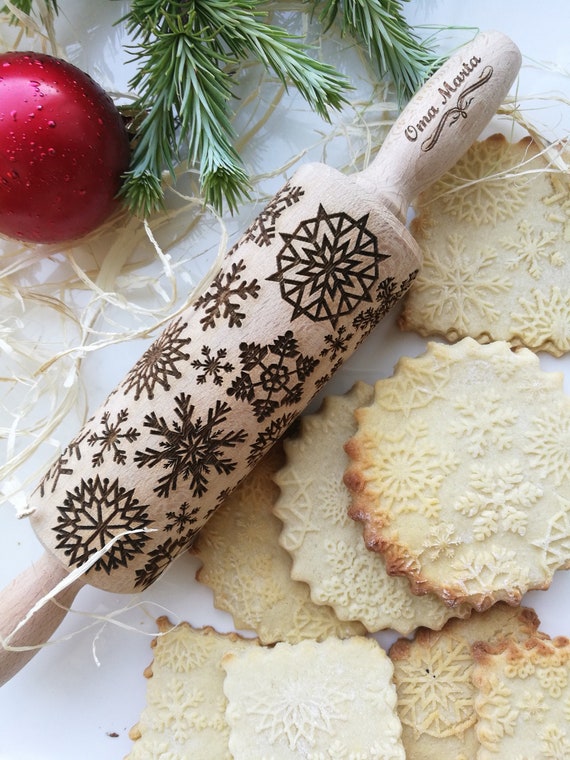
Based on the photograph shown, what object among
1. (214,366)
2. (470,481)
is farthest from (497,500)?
(214,366)

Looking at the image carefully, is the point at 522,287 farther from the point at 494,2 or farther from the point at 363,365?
the point at 494,2

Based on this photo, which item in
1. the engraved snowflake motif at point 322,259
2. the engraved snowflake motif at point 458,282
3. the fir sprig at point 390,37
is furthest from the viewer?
the engraved snowflake motif at point 458,282

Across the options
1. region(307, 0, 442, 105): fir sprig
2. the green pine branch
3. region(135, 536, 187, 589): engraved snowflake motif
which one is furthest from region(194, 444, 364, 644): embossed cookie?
region(307, 0, 442, 105): fir sprig

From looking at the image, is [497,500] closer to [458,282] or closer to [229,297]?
[458,282]

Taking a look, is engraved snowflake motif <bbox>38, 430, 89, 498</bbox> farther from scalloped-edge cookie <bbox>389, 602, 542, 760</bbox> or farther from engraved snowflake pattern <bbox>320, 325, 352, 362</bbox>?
scalloped-edge cookie <bbox>389, 602, 542, 760</bbox>

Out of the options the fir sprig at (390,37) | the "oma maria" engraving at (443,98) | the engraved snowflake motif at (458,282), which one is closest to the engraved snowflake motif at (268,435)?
the engraved snowflake motif at (458,282)

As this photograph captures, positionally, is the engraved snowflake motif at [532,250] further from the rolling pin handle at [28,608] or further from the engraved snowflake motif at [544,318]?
the rolling pin handle at [28,608]

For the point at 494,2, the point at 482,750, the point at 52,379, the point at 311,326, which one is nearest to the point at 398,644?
the point at 482,750
